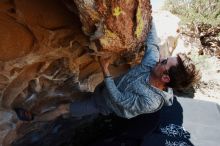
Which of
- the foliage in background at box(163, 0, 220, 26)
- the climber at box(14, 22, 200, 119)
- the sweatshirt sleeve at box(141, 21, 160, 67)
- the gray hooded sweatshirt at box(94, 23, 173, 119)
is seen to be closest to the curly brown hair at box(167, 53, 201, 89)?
the climber at box(14, 22, 200, 119)

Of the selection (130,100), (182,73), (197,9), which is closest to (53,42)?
(130,100)

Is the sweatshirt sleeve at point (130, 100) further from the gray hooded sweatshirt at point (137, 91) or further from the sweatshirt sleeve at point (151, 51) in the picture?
the sweatshirt sleeve at point (151, 51)

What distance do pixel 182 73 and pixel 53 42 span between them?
0.81 m

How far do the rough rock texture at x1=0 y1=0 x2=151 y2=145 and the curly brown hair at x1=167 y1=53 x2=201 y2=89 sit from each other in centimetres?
27

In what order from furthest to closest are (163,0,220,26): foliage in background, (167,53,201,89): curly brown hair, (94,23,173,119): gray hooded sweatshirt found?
(163,0,220,26): foliage in background
(94,23,173,119): gray hooded sweatshirt
(167,53,201,89): curly brown hair

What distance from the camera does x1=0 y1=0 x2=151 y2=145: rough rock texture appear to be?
195cm

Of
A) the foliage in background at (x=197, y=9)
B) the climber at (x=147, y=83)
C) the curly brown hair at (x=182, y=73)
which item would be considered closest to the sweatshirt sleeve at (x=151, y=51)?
the climber at (x=147, y=83)

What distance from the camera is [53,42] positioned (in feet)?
7.36

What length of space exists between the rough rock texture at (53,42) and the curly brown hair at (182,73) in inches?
10.8

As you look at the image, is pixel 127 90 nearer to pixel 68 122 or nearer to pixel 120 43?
pixel 120 43

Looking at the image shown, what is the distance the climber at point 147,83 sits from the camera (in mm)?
2373

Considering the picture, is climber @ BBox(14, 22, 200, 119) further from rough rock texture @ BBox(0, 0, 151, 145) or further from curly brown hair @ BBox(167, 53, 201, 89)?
rough rock texture @ BBox(0, 0, 151, 145)

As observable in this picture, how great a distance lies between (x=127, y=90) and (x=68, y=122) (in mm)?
929

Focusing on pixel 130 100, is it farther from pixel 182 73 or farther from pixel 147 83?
pixel 182 73
